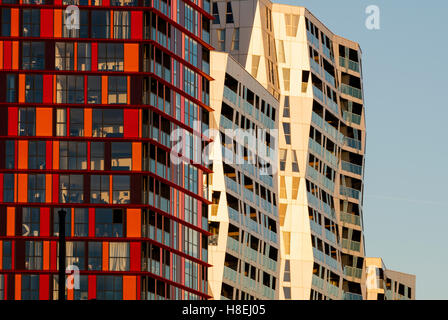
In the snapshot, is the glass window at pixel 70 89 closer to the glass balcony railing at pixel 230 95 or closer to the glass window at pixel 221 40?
the glass balcony railing at pixel 230 95

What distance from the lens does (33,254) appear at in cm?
13388

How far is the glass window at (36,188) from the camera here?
13425cm

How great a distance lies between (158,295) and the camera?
13538cm

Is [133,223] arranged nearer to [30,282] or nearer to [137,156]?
[137,156]

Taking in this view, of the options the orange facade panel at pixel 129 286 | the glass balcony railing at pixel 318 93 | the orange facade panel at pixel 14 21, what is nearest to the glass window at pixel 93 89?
the orange facade panel at pixel 14 21

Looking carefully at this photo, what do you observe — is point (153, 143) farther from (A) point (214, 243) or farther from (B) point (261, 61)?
(B) point (261, 61)

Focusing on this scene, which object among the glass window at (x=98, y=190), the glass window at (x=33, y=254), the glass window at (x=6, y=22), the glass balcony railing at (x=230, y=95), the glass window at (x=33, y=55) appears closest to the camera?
the glass window at (x=33, y=254)

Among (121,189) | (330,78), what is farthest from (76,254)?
(330,78)

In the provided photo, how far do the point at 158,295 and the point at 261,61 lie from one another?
157ft

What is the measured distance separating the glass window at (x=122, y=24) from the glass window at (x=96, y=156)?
11.0 metres

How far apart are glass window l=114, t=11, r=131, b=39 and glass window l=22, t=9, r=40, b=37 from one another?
24.4 feet

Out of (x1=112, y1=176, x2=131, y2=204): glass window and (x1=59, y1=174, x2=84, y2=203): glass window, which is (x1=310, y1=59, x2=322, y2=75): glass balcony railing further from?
(x1=59, y1=174, x2=84, y2=203): glass window

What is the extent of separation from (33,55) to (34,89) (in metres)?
3.29
